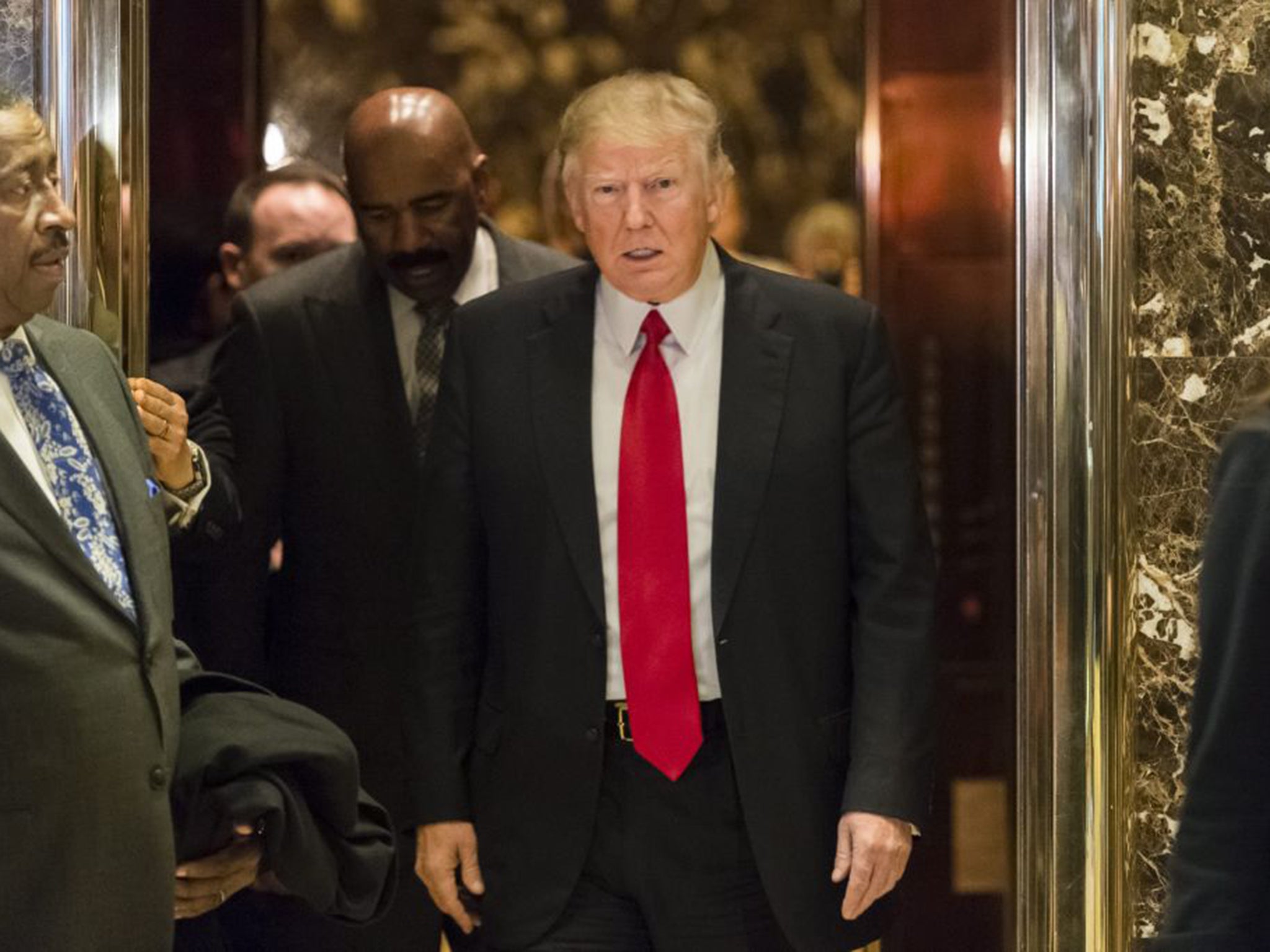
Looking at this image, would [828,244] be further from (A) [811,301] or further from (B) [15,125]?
(B) [15,125]

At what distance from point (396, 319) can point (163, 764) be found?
1.73 metres

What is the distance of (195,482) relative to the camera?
3496mm

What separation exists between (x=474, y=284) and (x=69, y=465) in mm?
1638

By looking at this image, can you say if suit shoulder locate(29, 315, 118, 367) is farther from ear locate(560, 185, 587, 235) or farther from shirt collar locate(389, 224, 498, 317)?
shirt collar locate(389, 224, 498, 317)

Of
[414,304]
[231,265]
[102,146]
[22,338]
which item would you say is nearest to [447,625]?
[22,338]

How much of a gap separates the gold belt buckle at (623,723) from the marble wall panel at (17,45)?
4.85ft

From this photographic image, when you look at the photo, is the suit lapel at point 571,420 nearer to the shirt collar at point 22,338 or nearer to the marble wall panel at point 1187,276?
the shirt collar at point 22,338

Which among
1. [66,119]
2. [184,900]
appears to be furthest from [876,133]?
[184,900]

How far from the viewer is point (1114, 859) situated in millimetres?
3900

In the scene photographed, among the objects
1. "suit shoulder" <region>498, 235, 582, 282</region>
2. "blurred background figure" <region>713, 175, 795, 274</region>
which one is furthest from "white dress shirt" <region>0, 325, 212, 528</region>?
"blurred background figure" <region>713, 175, 795, 274</region>

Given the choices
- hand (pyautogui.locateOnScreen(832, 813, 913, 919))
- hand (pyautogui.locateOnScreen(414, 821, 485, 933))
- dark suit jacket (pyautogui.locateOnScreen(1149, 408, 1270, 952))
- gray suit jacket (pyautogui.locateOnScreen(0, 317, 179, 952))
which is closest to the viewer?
dark suit jacket (pyautogui.locateOnScreen(1149, 408, 1270, 952))

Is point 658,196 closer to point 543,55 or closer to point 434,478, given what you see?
point 434,478

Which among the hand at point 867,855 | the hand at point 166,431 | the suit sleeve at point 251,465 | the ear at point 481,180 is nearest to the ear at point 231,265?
the suit sleeve at point 251,465

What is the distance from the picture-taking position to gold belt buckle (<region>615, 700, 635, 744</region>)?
335cm
